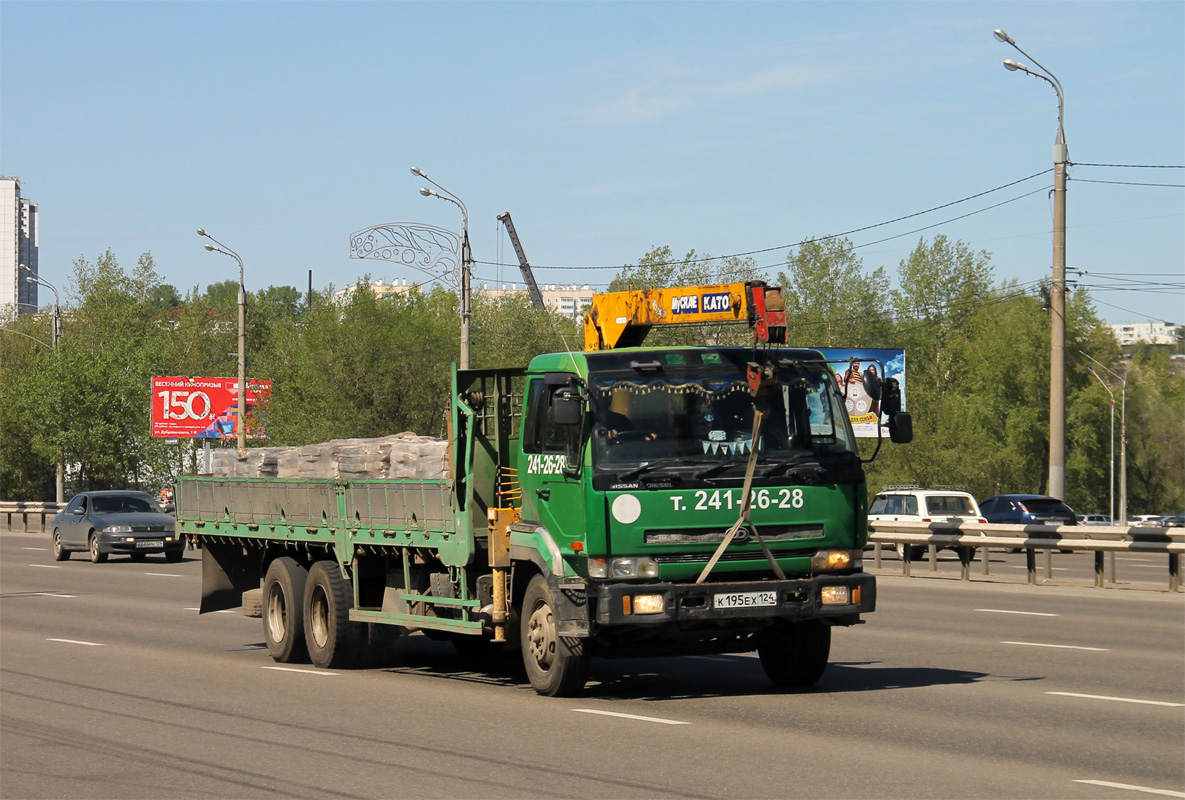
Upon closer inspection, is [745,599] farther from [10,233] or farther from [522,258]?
[10,233]

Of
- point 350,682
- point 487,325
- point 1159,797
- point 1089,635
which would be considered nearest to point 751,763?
point 1159,797

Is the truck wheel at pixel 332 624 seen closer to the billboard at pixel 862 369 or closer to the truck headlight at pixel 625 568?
the truck headlight at pixel 625 568

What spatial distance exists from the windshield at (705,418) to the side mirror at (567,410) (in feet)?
0.75

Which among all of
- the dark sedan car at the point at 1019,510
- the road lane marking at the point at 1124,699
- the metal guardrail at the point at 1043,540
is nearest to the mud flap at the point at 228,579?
the road lane marking at the point at 1124,699

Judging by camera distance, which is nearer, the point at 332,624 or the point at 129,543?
the point at 332,624

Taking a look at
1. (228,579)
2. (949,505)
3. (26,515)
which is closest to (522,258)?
(26,515)

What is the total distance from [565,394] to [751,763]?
3329mm

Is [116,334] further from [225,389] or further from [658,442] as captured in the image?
[658,442]

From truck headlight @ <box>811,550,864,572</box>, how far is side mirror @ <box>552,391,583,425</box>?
209 centimetres

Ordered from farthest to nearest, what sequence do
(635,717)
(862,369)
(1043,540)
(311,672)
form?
(862,369) < (1043,540) < (311,672) < (635,717)

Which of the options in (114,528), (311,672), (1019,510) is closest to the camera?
(311,672)

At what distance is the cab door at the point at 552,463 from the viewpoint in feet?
35.0

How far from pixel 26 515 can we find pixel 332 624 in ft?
145

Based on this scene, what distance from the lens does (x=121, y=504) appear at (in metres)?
34.8
